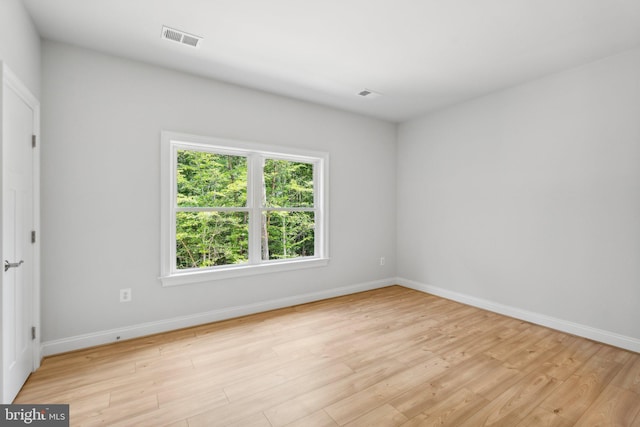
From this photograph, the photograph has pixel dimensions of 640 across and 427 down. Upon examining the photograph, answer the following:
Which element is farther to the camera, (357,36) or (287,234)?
(287,234)

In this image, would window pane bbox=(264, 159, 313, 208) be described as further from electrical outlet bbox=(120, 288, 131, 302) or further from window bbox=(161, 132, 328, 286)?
electrical outlet bbox=(120, 288, 131, 302)

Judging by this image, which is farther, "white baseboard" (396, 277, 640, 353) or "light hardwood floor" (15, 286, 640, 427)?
"white baseboard" (396, 277, 640, 353)

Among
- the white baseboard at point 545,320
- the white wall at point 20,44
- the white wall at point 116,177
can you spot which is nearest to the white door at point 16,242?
the white wall at point 20,44

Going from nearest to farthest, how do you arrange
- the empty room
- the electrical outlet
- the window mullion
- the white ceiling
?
the empty room
the white ceiling
the electrical outlet
the window mullion

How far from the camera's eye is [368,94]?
3.95m

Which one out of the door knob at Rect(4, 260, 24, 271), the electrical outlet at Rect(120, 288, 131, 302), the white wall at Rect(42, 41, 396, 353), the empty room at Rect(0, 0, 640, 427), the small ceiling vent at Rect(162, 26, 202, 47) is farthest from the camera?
the electrical outlet at Rect(120, 288, 131, 302)

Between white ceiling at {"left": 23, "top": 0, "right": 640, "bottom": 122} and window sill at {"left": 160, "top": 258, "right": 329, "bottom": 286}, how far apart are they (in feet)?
7.14

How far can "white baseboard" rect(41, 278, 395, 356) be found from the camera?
272 centimetres

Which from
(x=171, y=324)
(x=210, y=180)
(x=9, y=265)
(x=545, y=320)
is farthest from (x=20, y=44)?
(x=545, y=320)

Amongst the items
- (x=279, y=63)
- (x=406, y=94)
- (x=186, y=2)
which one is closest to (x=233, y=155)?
(x=279, y=63)

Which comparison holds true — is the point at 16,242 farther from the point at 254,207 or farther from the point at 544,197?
the point at 544,197

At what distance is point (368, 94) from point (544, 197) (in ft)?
7.79

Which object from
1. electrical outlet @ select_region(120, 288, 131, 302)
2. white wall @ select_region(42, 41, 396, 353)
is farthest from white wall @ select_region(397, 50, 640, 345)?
electrical outlet @ select_region(120, 288, 131, 302)

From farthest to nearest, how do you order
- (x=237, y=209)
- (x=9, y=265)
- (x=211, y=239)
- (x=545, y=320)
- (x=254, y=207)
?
(x=254, y=207), (x=237, y=209), (x=211, y=239), (x=545, y=320), (x=9, y=265)
